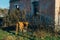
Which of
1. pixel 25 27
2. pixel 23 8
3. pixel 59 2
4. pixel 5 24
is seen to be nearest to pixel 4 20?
pixel 5 24

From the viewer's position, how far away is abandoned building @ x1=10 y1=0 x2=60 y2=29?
1945 cm

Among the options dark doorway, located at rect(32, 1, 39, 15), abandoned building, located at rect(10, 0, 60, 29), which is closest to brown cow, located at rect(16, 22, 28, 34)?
abandoned building, located at rect(10, 0, 60, 29)

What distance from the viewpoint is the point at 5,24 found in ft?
Answer: 74.3

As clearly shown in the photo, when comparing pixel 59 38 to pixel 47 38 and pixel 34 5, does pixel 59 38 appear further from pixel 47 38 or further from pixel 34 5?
pixel 34 5

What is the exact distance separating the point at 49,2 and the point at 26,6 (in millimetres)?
4401

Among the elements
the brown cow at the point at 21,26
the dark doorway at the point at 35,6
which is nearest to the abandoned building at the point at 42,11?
the dark doorway at the point at 35,6

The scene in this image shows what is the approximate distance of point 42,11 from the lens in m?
21.2

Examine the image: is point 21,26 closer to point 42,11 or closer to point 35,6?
point 42,11

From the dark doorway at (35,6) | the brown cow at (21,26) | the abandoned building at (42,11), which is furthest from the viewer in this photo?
the dark doorway at (35,6)

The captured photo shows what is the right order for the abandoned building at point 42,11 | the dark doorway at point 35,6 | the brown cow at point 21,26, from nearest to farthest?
1. the brown cow at point 21,26
2. the abandoned building at point 42,11
3. the dark doorway at point 35,6

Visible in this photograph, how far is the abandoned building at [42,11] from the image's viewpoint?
19.5 meters

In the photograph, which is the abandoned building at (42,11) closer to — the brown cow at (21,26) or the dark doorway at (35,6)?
the dark doorway at (35,6)

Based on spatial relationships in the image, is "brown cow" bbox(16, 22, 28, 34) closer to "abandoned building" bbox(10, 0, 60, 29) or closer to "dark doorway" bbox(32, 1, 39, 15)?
"abandoned building" bbox(10, 0, 60, 29)

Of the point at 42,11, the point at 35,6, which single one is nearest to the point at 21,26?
the point at 42,11
